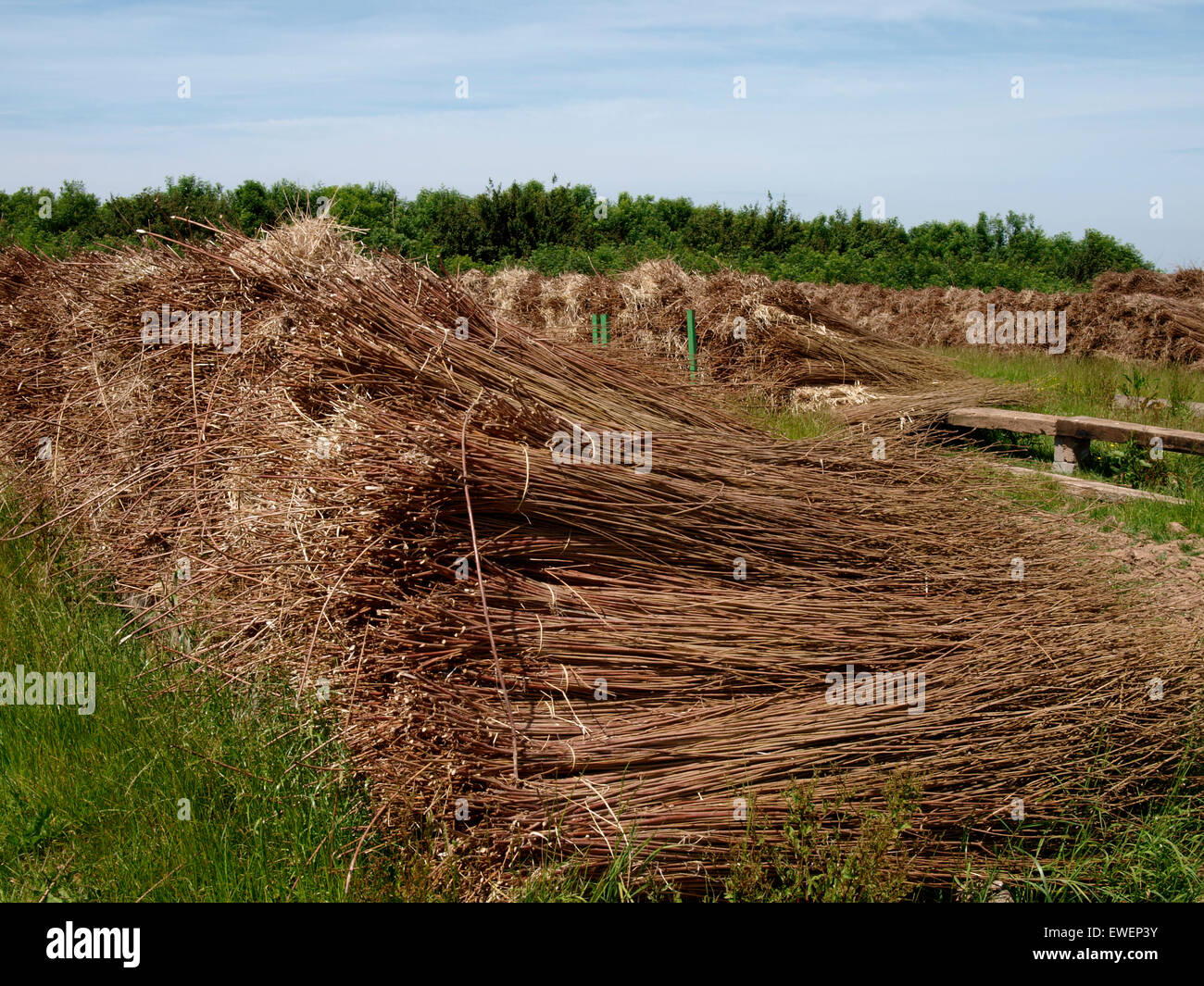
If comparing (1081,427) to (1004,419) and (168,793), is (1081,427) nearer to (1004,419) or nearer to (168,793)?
(1004,419)

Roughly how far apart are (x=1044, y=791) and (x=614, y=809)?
1.52 m

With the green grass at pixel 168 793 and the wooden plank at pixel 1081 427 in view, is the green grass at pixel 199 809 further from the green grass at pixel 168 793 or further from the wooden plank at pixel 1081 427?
the wooden plank at pixel 1081 427

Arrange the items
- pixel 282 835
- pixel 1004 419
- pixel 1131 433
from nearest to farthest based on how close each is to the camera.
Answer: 1. pixel 282 835
2. pixel 1131 433
3. pixel 1004 419

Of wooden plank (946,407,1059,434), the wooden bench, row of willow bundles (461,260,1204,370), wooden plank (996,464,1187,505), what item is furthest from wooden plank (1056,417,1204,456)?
row of willow bundles (461,260,1204,370)

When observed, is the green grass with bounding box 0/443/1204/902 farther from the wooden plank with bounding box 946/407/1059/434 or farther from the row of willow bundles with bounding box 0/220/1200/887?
the wooden plank with bounding box 946/407/1059/434

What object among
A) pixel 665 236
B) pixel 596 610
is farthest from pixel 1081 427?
pixel 665 236

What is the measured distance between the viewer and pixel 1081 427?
7.94m

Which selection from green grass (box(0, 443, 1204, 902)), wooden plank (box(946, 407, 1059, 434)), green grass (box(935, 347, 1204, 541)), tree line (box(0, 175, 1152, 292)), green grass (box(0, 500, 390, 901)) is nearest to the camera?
green grass (box(0, 443, 1204, 902))

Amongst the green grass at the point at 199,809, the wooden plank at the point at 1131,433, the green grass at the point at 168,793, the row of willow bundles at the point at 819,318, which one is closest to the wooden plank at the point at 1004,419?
the wooden plank at the point at 1131,433

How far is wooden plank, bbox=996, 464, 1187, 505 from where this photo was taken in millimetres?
6953

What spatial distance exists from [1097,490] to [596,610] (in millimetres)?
5799

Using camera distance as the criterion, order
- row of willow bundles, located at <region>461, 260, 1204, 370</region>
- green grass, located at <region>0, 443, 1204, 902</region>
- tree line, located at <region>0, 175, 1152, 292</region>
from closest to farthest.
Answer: green grass, located at <region>0, 443, 1204, 902</region>
row of willow bundles, located at <region>461, 260, 1204, 370</region>
tree line, located at <region>0, 175, 1152, 292</region>

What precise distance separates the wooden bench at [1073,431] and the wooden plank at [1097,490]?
429mm

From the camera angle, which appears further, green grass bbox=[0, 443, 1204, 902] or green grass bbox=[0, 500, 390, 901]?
green grass bbox=[0, 500, 390, 901]
